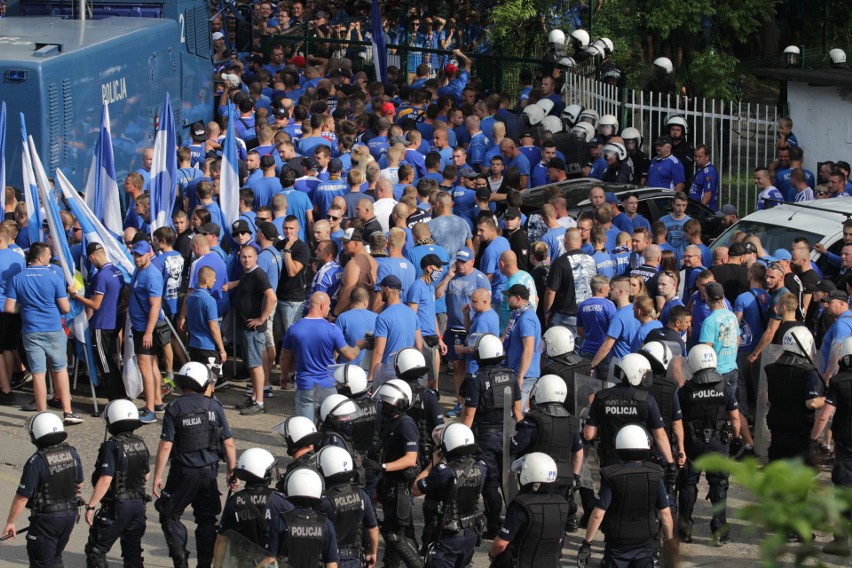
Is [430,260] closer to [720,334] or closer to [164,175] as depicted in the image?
[720,334]

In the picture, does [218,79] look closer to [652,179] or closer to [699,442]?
[652,179]

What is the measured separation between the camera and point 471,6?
22.9m

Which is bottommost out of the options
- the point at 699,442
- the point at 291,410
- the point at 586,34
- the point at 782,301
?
the point at 291,410

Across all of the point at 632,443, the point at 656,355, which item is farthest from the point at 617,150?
the point at 632,443

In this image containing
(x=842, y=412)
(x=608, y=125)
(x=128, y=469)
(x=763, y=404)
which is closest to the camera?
(x=128, y=469)

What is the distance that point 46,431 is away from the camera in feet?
26.6

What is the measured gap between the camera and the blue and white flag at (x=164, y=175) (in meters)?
13.6

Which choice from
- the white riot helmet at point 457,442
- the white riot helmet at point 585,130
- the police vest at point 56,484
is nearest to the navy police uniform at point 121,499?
the police vest at point 56,484

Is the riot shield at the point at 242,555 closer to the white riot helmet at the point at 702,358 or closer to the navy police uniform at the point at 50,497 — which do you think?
the navy police uniform at the point at 50,497

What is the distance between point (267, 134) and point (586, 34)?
5638 millimetres

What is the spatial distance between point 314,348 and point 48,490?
9.72ft

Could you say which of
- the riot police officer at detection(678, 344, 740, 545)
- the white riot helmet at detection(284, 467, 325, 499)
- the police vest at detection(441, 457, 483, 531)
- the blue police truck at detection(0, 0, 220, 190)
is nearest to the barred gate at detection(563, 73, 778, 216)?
the blue police truck at detection(0, 0, 220, 190)

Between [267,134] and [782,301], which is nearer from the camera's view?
[782,301]

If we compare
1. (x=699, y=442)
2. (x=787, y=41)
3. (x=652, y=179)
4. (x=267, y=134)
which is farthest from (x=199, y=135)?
(x=787, y=41)
